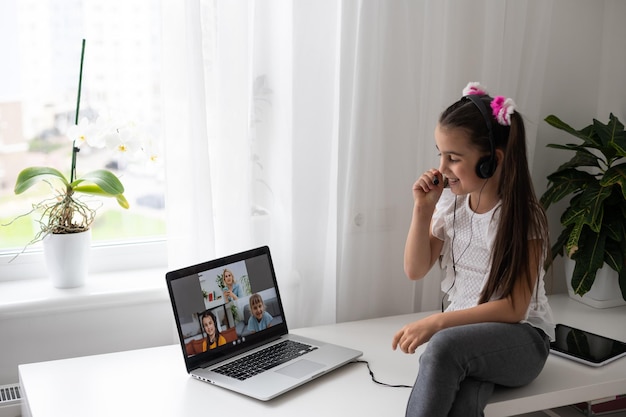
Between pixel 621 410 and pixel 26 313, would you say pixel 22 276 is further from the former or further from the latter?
pixel 621 410

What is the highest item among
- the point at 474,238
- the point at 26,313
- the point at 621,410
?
the point at 474,238

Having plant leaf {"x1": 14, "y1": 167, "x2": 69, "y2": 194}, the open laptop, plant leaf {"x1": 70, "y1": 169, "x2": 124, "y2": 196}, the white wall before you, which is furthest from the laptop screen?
plant leaf {"x1": 14, "y1": 167, "x2": 69, "y2": 194}

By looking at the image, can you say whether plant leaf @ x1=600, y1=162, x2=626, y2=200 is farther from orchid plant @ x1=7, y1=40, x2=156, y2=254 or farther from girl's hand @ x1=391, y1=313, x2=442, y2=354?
orchid plant @ x1=7, y1=40, x2=156, y2=254

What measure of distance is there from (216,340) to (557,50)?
1.24 m


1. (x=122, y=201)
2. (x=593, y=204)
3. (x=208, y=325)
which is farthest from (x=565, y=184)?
(x=122, y=201)

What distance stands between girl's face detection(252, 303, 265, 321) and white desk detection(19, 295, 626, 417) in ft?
0.60

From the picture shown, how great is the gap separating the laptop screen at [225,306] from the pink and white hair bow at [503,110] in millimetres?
584

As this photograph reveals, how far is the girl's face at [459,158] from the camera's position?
1.41 meters

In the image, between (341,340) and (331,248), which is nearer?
(341,340)

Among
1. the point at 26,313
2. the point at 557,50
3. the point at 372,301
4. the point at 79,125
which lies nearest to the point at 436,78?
the point at 557,50

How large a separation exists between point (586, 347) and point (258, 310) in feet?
2.36

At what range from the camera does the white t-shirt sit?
4.81 feet

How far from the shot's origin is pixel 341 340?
165 centimetres

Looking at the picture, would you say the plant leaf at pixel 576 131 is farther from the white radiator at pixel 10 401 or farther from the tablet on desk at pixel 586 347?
the white radiator at pixel 10 401
